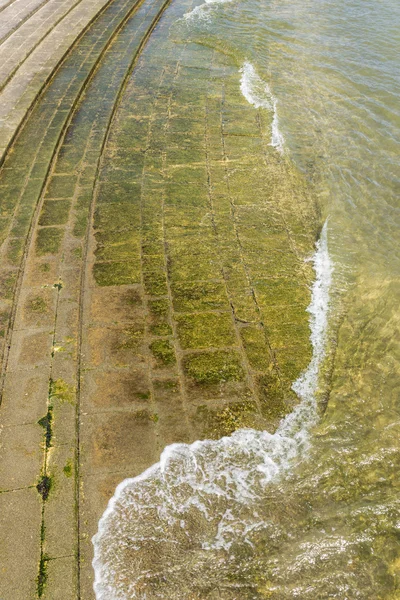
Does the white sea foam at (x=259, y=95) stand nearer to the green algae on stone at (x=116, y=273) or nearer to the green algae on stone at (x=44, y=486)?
the green algae on stone at (x=116, y=273)

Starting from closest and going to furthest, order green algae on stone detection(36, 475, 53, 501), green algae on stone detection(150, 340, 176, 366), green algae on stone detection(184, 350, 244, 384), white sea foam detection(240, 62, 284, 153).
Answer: green algae on stone detection(36, 475, 53, 501) → green algae on stone detection(184, 350, 244, 384) → green algae on stone detection(150, 340, 176, 366) → white sea foam detection(240, 62, 284, 153)

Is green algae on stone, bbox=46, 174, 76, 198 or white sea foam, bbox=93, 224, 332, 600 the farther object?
green algae on stone, bbox=46, 174, 76, 198

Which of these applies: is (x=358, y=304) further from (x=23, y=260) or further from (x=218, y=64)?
(x=218, y=64)

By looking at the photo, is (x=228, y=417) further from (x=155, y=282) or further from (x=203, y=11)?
(x=203, y=11)

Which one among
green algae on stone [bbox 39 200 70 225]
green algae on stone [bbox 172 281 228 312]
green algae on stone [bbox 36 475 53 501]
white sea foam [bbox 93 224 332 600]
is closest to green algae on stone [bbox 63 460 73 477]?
green algae on stone [bbox 36 475 53 501]

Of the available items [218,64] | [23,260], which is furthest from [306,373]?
[218,64]

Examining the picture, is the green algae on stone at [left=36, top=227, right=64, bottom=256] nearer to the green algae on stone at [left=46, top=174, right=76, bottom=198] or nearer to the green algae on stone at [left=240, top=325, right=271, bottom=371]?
the green algae on stone at [left=46, top=174, right=76, bottom=198]

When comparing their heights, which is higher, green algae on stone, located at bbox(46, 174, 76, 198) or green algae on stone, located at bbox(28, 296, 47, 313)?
green algae on stone, located at bbox(46, 174, 76, 198)

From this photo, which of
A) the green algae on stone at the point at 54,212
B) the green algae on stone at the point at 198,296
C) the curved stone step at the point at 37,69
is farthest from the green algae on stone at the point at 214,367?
the curved stone step at the point at 37,69
